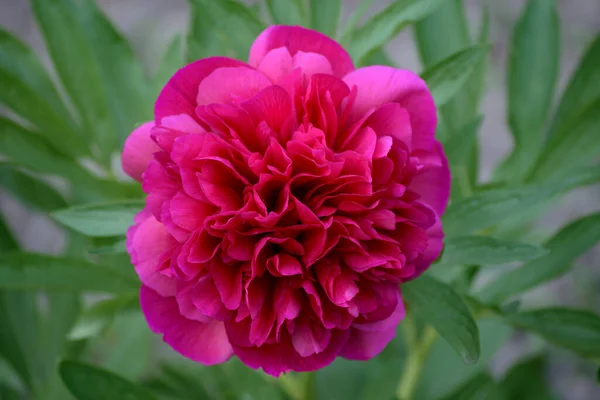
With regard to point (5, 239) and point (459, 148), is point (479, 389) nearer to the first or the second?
point (459, 148)

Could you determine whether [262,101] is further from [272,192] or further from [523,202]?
[523,202]

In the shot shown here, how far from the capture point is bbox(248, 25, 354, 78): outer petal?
1.51 feet

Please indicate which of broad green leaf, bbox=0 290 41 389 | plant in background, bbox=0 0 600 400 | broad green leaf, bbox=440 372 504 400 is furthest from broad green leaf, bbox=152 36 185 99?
broad green leaf, bbox=440 372 504 400

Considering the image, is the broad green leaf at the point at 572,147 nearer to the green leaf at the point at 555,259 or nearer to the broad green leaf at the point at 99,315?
the green leaf at the point at 555,259

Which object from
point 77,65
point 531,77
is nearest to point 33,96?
point 77,65

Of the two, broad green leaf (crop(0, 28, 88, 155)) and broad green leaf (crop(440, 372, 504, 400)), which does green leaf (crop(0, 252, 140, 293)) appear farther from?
broad green leaf (crop(440, 372, 504, 400))

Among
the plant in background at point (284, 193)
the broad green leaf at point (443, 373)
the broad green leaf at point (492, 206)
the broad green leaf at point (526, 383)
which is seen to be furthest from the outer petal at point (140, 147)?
the broad green leaf at point (526, 383)

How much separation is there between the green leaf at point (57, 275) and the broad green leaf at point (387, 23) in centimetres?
28

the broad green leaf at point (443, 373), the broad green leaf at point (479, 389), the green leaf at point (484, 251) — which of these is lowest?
the broad green leaf at point (443, 373)

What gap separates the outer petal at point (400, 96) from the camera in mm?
443

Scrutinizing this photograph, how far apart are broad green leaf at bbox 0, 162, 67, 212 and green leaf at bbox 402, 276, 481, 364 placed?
1.51ft

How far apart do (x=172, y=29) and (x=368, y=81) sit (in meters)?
1.31

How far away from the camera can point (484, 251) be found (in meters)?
0.51

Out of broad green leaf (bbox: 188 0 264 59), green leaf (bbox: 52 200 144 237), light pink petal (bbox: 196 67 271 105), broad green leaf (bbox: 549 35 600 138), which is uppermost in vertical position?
light pink petal (bbox: 196 67 271 105)
